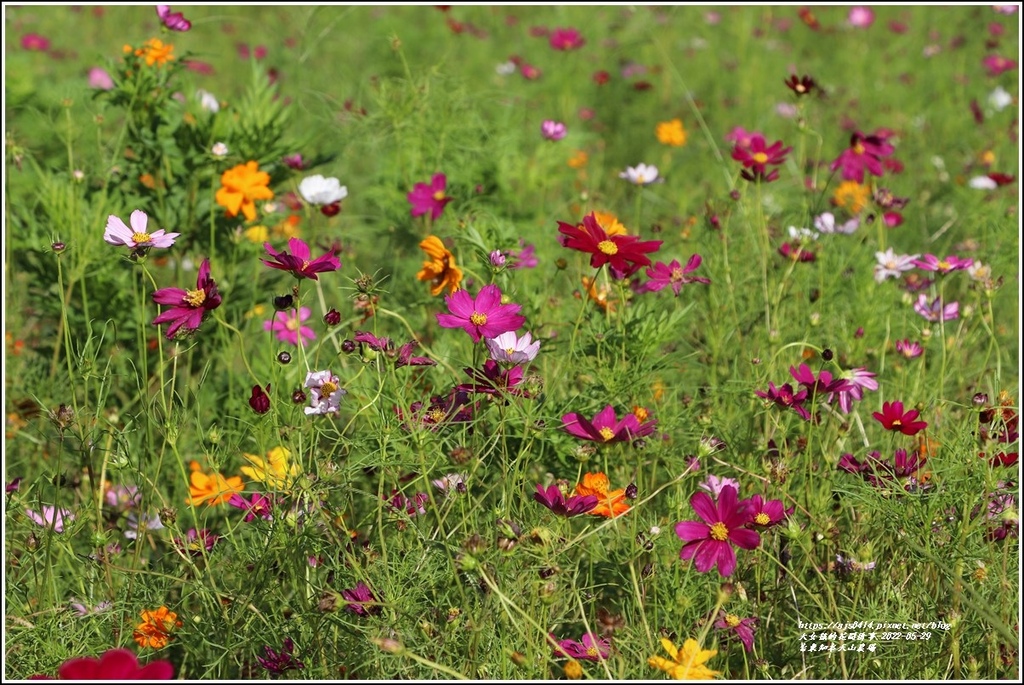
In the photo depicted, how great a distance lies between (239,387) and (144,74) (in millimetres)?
675

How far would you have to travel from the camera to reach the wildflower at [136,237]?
1.28 meters

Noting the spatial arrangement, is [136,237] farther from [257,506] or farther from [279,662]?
[279,662]

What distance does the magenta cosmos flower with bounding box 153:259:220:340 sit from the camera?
126cm

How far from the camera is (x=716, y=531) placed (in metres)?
1.23

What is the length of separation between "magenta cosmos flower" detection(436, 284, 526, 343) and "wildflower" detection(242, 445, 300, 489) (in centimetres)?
30

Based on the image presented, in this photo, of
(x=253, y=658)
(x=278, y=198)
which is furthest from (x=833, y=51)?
(x=253, y=658)

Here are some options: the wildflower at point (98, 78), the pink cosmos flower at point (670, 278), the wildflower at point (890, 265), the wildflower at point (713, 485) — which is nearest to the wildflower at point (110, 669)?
the wildflower at point (713, 485)

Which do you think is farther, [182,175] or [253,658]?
[182,175]

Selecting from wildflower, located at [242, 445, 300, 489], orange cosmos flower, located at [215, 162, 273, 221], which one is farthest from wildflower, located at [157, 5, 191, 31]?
wildflower, located at [242, 445, 300, 489]

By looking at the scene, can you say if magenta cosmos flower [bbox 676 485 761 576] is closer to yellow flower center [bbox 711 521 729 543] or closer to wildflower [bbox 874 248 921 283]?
yellow flower center [bbox 711 521 729 543]

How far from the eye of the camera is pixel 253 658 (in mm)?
1334

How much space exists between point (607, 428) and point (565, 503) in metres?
0.19

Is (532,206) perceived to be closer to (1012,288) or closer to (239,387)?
(239,387)

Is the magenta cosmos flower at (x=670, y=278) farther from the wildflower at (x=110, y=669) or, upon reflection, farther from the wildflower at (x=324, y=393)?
the wildflower at (x=110, y=669)
